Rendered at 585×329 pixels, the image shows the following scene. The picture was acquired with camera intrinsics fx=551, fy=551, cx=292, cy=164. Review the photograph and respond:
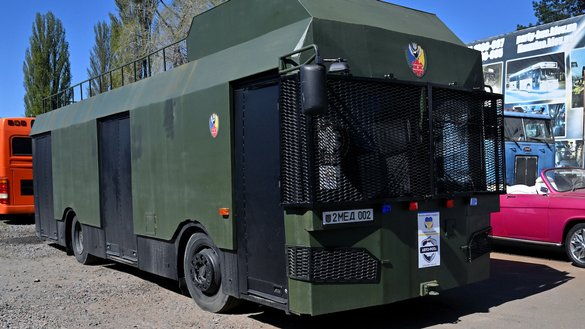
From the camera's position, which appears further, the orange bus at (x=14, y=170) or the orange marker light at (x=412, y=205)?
the orange bus at (x=14, y=170)

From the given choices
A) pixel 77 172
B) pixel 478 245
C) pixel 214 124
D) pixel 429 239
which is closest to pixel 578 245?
pixel 478 245

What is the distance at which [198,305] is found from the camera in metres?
6.79

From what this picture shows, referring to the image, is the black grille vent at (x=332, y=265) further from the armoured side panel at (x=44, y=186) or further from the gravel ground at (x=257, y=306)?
the armoured side panel at (x=44, y=186)

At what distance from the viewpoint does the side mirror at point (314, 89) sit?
15.0ft

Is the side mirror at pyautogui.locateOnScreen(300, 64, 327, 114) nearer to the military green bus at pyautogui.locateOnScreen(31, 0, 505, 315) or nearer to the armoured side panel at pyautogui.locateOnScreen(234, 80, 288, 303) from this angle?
the military green bus at pyautogui.locateOnScreen(31, 0, 505, 315)

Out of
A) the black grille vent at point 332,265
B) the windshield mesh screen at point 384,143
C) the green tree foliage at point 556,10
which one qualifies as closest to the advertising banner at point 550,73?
the windshield mesh screen at point 384,143

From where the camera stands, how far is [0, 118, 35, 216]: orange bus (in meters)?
16.6

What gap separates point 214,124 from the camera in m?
6.09

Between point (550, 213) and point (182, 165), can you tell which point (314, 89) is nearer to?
point (182, 165)

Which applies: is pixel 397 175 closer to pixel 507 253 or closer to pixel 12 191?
pixel 507 253

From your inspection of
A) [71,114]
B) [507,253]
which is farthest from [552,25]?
[71,114]

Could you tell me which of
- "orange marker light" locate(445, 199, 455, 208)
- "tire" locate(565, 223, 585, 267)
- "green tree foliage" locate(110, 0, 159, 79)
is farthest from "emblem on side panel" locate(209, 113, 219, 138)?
"green tree foliage" locate(110, 0, 159, 79)

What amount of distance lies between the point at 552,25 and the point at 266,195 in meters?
17.8

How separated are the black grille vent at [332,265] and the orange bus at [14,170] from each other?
14274 millimetres
